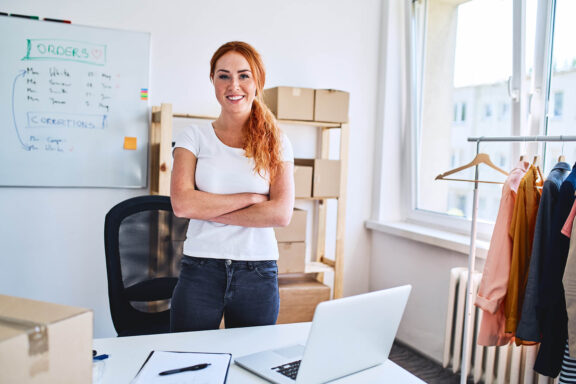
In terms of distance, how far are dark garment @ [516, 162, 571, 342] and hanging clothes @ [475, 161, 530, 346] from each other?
6.7 inches

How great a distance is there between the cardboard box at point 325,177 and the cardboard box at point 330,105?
266 mm

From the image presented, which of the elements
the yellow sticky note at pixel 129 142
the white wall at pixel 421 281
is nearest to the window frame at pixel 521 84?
the white wall at pixel 421 281

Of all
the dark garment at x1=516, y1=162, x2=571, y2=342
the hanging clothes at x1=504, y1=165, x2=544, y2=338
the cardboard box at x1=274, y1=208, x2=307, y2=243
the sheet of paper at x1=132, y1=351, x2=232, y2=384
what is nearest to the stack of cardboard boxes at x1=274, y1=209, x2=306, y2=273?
the cardboard box at x1=274, y1=208, x2=307, y2=243

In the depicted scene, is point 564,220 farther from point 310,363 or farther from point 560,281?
point 310,363

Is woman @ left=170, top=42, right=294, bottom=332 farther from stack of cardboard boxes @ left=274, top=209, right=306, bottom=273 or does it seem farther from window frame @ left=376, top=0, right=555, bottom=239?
window frame @ left=376, top=0, right=555, bottom=239

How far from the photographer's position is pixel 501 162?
2.70 m

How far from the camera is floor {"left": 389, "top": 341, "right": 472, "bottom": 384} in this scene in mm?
2674

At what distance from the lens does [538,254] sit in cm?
176

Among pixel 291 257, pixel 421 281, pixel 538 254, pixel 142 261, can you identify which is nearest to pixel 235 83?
pixel 142 261

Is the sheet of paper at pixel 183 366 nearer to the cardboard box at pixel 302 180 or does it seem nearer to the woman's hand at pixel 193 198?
the woman's hand at pixel 193 198

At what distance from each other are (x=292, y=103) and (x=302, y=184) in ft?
1.60

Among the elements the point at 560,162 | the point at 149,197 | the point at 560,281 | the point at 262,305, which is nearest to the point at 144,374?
the point at 262,305

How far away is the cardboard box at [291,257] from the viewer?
284cm

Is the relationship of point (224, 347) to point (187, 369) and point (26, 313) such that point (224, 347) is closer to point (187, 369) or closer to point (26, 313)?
point (187, 369)
